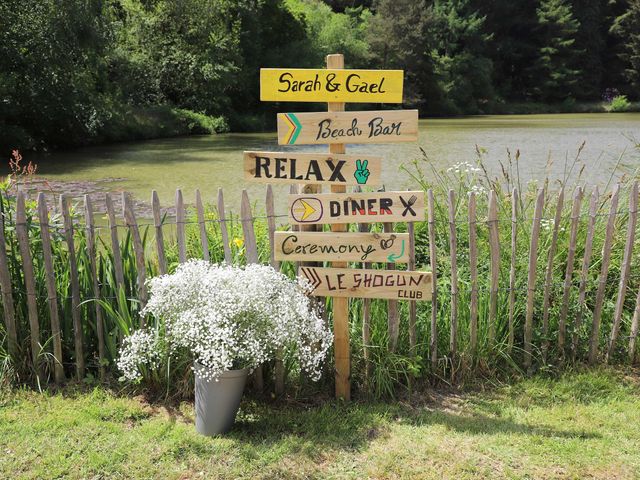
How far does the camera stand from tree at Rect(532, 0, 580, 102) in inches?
2058

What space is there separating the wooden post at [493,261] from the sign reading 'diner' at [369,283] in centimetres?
47

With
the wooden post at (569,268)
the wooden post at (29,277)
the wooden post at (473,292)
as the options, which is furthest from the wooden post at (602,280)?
the wooden post at (29,277)

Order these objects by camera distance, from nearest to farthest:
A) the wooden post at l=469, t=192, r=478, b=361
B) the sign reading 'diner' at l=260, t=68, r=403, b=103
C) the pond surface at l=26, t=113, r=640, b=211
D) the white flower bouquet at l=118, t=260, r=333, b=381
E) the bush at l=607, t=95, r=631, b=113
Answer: the white flower bouquet at l=118, t=260, r=333, b=381 → the sign reading 'diner' at l=260, t=68, r=403, b=103 → the wooden post at l=469, t=192, r=478, b=361 → the pond surface at l=26, t=113, r=640, b=211 → the bush at l=607, t=95, r=631, b=113

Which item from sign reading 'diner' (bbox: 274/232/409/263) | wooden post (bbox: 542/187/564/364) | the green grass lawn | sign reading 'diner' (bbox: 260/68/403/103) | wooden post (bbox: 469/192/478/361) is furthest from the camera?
wooden post (bbox: 542/187/564/364)

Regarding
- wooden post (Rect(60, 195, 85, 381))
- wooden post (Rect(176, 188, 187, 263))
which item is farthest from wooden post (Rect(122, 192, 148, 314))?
wooden post (Rect(60, 195, 85, 381))

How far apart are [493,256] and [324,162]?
113 centimetres

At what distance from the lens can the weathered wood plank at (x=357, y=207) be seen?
336 cm

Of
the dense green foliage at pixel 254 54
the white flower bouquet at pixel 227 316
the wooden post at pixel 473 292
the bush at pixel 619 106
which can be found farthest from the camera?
the bush at pixel 619 106

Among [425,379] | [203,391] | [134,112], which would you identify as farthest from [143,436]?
[134,112]

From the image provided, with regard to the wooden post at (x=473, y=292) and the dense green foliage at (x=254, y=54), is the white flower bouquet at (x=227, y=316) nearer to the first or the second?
the wooden post at (x=473, y=292)

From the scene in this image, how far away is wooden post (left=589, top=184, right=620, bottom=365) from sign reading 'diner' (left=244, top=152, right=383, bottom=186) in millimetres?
1425

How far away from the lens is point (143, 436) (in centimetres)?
307

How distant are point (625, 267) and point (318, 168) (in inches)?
78.0

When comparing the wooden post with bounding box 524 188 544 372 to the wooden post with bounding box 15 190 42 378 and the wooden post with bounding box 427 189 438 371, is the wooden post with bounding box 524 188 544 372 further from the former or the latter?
the wooden post with bounding box 15 190 42 378
